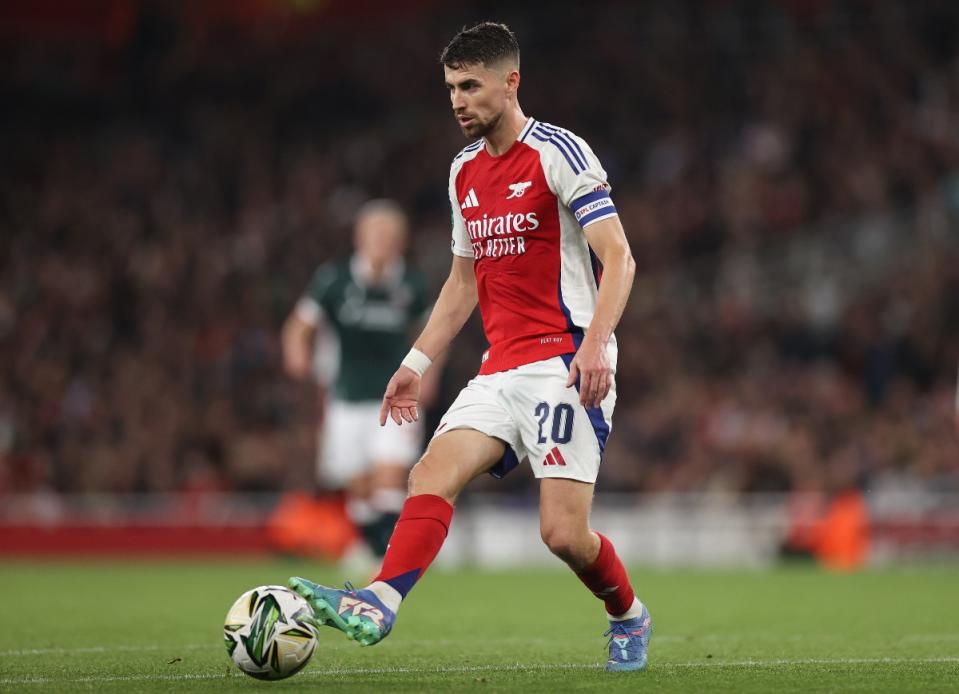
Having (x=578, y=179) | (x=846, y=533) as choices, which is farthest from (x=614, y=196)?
(x=578, y=179)

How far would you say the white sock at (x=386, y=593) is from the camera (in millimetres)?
4938

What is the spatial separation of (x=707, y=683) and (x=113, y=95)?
2024 centimetres

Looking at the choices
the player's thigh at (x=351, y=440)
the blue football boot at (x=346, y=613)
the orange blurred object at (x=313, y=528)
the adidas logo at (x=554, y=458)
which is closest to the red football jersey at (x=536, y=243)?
the adidas logo at (x=554, y=458)

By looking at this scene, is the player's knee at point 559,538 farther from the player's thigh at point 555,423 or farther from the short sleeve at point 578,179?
the short sleeve at point 578,179

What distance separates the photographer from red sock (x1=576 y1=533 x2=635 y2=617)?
5.50 m

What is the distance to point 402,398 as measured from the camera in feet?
18.5

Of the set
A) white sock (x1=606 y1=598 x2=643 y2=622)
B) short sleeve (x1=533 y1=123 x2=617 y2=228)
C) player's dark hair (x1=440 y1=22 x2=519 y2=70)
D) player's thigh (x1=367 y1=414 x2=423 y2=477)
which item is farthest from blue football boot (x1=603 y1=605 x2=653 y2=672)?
player's thigh (x1=367 y1=414 x2=423 y2=477)

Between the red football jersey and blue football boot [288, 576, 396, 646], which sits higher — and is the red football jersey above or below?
above

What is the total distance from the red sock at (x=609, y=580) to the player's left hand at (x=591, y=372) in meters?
0.66

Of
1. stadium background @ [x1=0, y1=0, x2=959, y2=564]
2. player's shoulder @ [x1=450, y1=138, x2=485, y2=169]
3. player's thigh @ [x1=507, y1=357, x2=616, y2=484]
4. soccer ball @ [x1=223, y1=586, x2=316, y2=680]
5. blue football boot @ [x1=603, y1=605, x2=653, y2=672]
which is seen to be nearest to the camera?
soccer ball @ [x1=223, y1=586, x2=316, y2=680]

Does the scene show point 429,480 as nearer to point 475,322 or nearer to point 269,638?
point 269,638

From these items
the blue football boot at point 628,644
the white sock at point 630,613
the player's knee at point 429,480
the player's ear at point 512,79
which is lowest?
the blue football boot at point 628,644

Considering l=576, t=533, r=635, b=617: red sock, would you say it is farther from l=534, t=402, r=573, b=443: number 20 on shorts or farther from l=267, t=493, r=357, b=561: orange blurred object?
l=267, t=493, r=357, b=561: orange blurred object

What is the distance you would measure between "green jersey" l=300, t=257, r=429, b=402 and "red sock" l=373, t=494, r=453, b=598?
580 cm
